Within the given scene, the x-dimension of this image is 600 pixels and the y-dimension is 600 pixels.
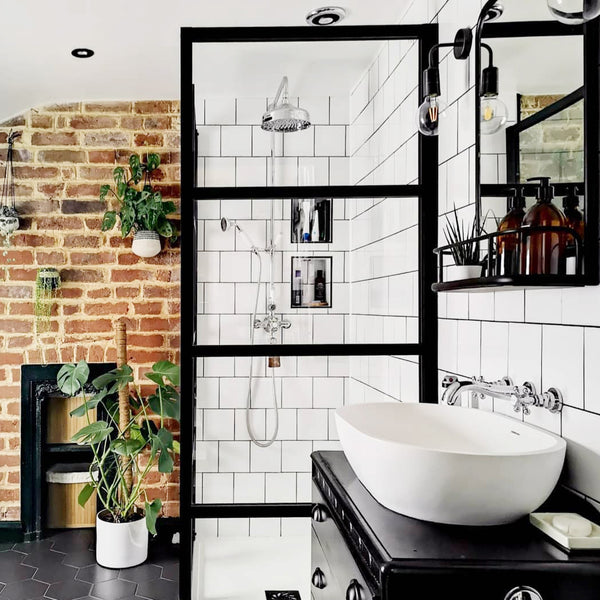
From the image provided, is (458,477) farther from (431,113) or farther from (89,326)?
(89,326)

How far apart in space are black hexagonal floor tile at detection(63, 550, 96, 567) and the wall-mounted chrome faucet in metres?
2.37

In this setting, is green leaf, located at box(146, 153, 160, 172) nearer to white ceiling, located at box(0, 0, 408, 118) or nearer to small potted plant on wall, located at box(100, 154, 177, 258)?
small potted plant on wall, located at box(100, 154, 177, 258)

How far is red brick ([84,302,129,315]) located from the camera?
3646 mm

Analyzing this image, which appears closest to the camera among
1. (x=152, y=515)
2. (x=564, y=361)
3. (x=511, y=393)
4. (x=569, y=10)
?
(x=569, y=10)

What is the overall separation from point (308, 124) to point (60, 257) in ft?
6.65

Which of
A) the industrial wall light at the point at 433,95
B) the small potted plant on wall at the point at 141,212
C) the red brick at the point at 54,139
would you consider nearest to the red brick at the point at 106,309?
the small potted plant on wall at the point at 141,212

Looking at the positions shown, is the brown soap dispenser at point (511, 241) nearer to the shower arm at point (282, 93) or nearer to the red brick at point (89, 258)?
the shower arm at point (282, 93)

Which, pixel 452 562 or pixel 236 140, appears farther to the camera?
pixel 236 140

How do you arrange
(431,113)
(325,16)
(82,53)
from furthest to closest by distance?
(82,53) → (325,16) → (431,113)

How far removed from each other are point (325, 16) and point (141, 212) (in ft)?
5.22

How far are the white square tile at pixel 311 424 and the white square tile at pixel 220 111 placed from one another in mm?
1105

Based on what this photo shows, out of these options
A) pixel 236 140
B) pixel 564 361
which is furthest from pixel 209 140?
pixel 564 361

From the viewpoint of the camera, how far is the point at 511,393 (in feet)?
4.90

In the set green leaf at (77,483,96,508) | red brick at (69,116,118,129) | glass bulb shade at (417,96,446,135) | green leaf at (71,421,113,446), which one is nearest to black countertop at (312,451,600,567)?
glass bulb shade at (417,96,446,135)
